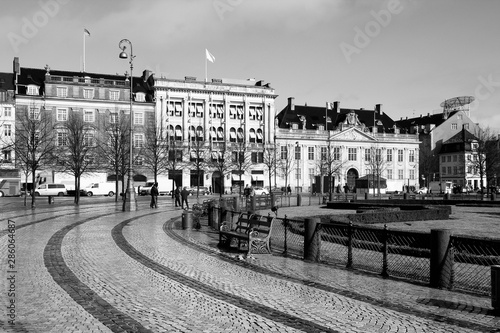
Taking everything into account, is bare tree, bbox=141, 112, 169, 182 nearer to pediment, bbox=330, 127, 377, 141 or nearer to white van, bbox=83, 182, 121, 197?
white van, bbox=83, 182, 121, 197

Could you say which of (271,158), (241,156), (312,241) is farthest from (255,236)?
(271,158)

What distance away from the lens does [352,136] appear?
90.7m

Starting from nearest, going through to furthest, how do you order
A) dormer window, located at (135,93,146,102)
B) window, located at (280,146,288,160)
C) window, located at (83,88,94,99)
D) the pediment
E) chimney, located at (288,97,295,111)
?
1. window, located at (83,88,94,99)
2. dormer window, located at (135,93,146,102)
3. window, located at (280,146,288,160)
4. the pediment
5. chimney, located at (288,97,295,111)

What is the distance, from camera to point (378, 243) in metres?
14.1

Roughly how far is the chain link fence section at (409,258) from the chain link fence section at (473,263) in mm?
719

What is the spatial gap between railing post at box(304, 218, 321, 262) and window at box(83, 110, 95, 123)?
63.8 meters

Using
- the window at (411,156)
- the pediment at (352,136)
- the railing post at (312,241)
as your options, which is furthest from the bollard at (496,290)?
the window at (411,156)

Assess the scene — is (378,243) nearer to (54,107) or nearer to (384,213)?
(384,213)

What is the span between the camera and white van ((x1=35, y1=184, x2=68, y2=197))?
6200 cm

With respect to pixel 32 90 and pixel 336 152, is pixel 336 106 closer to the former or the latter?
pixel 336 152

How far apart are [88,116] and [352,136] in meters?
44.5

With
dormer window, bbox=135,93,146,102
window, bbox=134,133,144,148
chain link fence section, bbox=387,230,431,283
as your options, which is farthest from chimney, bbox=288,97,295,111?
chain link fence section, bbox=387,230,431,283

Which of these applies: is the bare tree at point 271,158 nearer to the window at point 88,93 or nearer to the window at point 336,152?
the window at point 336,152

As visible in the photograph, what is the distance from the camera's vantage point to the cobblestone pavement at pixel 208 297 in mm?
7449
